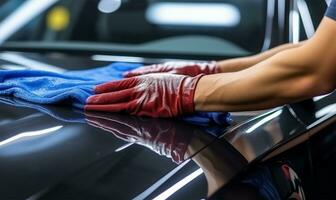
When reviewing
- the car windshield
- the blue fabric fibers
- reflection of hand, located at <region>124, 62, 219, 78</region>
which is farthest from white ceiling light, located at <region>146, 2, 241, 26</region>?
the blue fabric fibers

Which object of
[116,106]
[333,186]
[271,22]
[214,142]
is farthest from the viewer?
[271,22]

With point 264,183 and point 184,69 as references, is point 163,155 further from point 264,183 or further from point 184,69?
point 184,69

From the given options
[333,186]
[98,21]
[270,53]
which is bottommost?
[333,186]

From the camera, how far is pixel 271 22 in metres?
1.89

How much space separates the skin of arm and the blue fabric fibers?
0.10 ft

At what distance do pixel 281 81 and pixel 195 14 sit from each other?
96 cm

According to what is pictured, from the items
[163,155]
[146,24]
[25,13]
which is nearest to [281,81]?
[163,155]

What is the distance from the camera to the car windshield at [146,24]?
2016mm

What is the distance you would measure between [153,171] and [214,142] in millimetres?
191

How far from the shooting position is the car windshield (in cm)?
202

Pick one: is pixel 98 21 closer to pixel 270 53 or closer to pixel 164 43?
pixel 164 43

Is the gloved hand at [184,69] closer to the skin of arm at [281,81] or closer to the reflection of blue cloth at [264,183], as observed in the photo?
the skin of arm at [281,81]

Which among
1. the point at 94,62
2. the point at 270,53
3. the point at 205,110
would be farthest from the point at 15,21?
the point at 205,110

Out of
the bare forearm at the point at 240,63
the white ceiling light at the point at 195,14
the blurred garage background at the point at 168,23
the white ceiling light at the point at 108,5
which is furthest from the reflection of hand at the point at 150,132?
the white ceiling light at the point at 108,5
